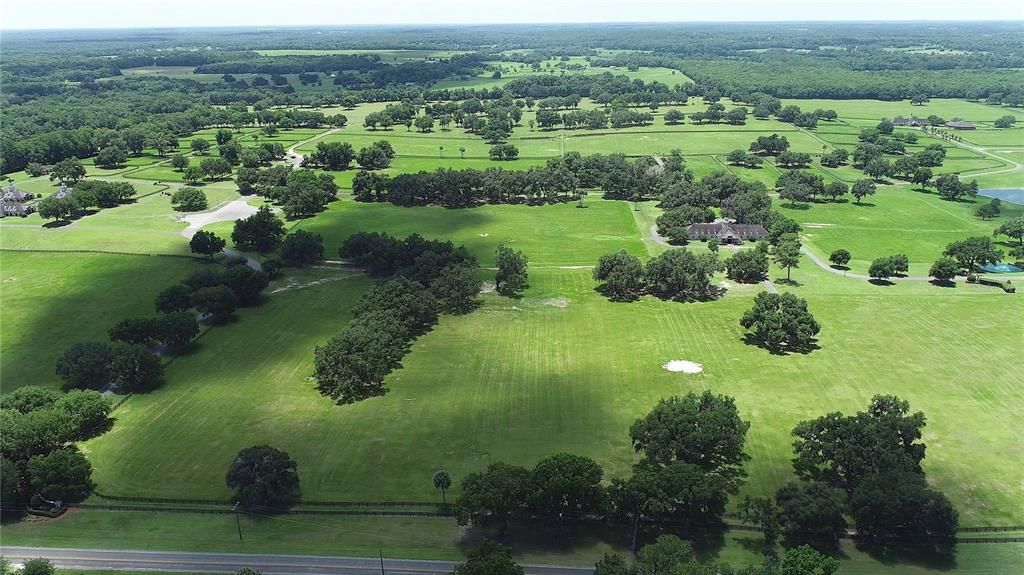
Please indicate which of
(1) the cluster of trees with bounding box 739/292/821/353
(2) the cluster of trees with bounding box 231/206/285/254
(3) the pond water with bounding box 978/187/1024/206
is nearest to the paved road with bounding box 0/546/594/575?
(1) the cluster of trees with bounding box 739/292/821/353

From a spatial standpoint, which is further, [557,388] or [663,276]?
[663,276]

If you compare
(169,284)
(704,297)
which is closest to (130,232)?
(169,284)

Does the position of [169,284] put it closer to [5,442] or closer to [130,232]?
[130,232]

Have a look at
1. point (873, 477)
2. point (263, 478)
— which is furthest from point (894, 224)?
point (263, 478)

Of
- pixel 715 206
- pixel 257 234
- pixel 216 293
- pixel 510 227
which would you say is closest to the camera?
pixel 216 293

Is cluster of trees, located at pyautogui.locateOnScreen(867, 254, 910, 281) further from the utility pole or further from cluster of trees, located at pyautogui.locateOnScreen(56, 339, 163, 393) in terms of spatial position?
cluster of trees, located at pyautogui.locateOnScreen(56, 339, 163, 393)

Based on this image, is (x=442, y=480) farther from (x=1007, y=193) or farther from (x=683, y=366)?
(x=1007, y=193)
